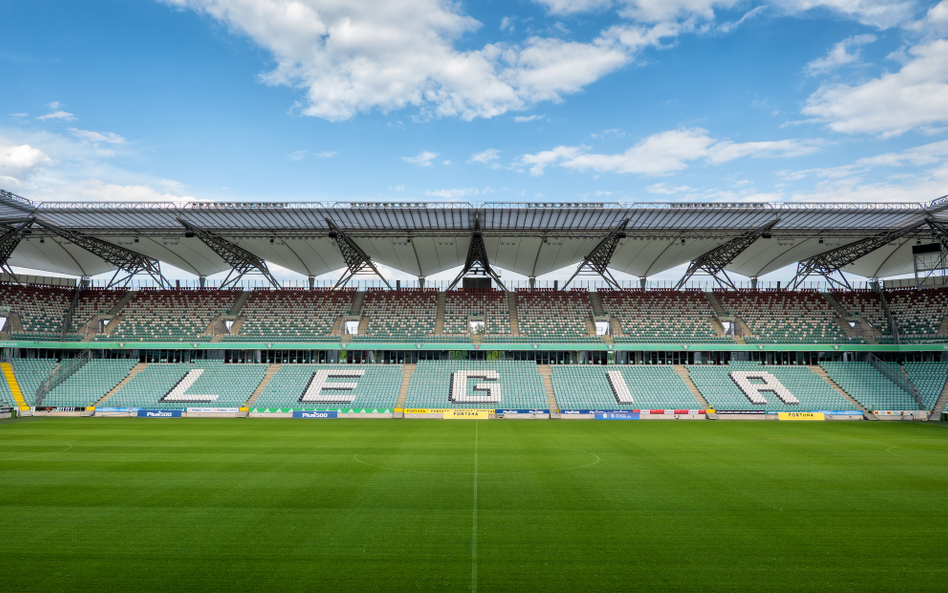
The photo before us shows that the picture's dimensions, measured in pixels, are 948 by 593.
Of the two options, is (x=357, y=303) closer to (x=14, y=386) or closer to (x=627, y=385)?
(x=627, y=385)

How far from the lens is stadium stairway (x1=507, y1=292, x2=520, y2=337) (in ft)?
151

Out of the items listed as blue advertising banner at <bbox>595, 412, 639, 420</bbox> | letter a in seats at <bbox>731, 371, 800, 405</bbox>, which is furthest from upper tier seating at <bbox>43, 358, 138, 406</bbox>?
letter a in seats at <bbox>731, 371, 800, 405</bbox>

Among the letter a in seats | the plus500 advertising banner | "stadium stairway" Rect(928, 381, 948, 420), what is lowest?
the plus500 advertising banner

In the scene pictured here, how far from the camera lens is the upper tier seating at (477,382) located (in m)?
37.8

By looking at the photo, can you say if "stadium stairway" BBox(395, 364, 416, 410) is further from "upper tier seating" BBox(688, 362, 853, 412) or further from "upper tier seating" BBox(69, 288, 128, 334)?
"upper tier seating" BBox(69, 288, 128, 334)

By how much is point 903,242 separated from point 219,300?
6239cm

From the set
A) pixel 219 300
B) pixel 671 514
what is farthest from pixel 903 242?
pixel 219 300

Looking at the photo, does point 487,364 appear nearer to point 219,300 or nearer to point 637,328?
point 637,328

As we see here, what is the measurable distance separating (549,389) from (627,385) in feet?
20.2

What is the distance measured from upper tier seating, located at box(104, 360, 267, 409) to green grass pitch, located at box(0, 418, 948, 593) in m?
13.2

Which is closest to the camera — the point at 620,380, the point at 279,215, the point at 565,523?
the point at 565,523

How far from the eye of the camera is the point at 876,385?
39875 mm

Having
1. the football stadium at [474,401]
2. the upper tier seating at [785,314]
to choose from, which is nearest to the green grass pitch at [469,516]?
the football stadium at [474,401]

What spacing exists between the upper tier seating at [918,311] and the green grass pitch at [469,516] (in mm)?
24713
